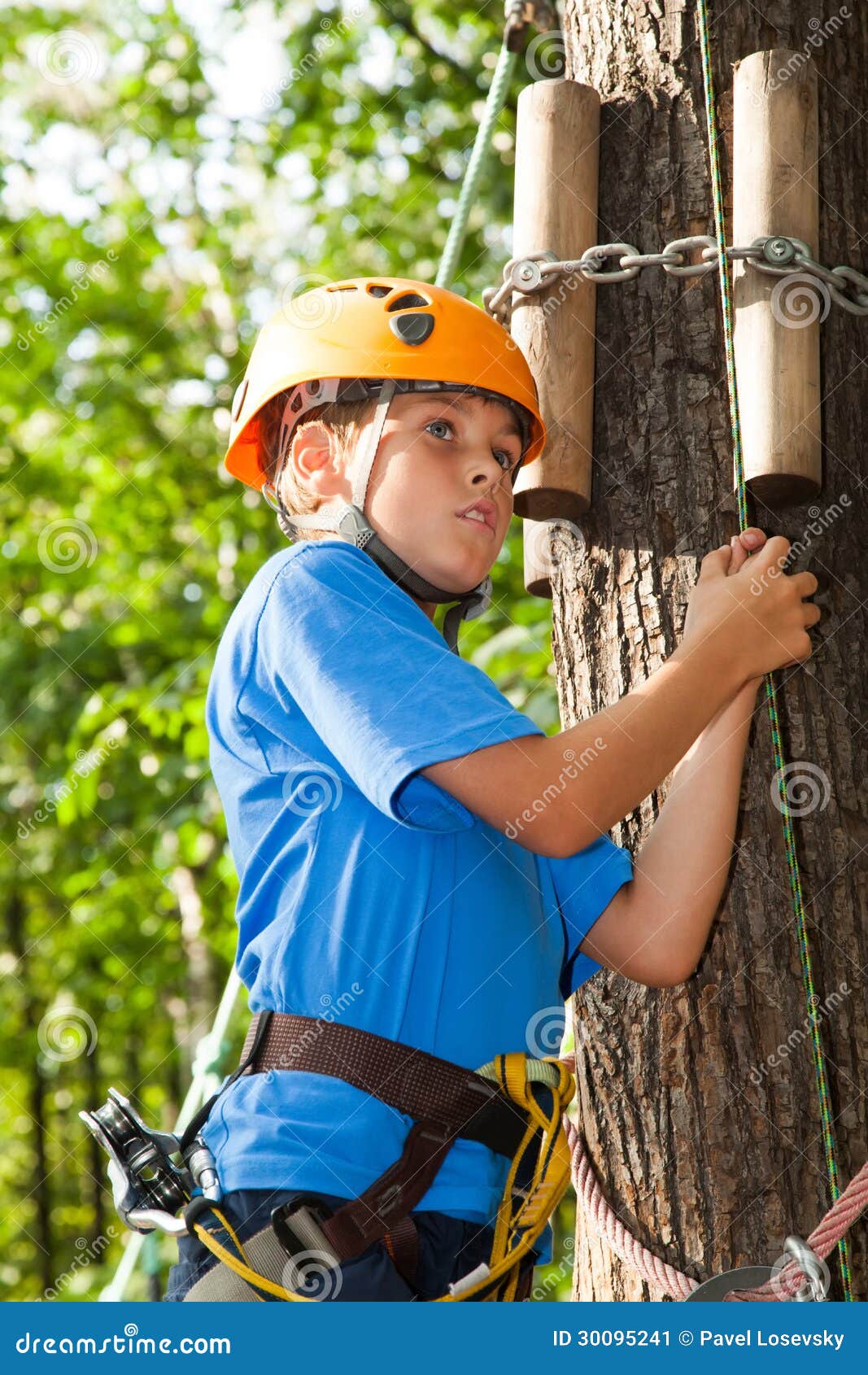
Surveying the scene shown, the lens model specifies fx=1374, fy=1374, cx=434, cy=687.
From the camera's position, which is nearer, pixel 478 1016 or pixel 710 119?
pixel 478 1016

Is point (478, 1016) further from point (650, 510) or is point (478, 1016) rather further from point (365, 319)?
point (365, 319)

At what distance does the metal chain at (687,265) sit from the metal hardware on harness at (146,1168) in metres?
1.40

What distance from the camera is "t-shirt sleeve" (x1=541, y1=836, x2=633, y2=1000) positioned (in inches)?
76.6

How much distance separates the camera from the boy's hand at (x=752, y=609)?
191 cm

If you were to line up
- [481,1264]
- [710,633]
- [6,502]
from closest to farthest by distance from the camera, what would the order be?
[481,1264] → [710,633] → [6,502]

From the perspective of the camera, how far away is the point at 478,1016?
1688 millimetres

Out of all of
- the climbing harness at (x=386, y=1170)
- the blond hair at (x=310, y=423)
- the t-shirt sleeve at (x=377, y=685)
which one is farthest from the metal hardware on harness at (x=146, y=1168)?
the blond hair at (x=310, y=423)

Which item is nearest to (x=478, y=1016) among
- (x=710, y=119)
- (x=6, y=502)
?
(x=710, y=119)

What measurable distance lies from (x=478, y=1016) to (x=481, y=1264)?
0.92ft

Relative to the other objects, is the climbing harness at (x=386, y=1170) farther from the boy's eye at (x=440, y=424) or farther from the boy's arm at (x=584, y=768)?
the boy's eye at (x=440, y=424)

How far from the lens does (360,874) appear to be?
5.48ft

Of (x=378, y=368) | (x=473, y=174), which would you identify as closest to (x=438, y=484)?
(x=378, y=368)

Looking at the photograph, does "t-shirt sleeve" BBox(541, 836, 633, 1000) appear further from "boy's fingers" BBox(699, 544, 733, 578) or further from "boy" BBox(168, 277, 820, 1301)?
"boy's fingers" BBox(699, 544, 733, 578)

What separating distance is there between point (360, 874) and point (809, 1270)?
0.88 m
